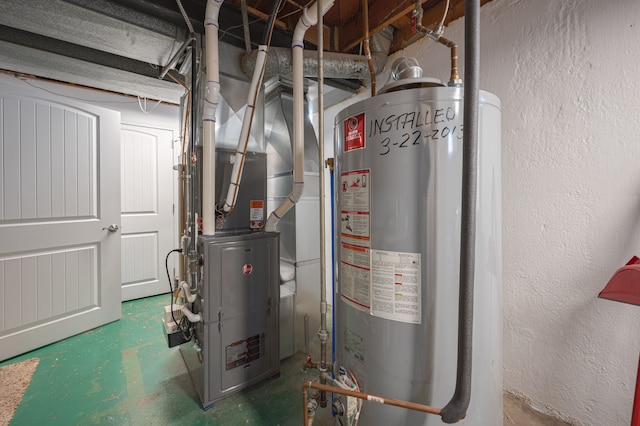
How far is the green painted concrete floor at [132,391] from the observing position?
56.1 inches

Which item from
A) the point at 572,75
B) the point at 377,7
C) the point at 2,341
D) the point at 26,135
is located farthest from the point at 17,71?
the point at 572,75

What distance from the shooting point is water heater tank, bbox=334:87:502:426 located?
787 mm

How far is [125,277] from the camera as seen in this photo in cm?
300

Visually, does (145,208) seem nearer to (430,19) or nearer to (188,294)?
(188,294)

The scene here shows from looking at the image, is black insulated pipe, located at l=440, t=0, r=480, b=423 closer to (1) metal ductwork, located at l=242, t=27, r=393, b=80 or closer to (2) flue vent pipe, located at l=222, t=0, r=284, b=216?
(2) flue vent pipe, located at l=222, t=0, r=284, b=216

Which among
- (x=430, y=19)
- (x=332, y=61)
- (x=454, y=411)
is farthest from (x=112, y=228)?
(x=430, y=19)

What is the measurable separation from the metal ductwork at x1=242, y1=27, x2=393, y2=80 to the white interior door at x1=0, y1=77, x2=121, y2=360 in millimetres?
1643

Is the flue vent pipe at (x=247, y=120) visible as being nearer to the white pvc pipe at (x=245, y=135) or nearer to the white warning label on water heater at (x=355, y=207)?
the white pvc pipe at (x=245, y=135)

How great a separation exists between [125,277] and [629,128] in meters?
4.00

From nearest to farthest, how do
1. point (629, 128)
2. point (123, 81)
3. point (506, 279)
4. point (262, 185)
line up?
point (629, 128)
point (506, 279)
point (262, 185)
point (123, 81)

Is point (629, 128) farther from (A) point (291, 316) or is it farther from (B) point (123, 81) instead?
(B) point (123, 81)

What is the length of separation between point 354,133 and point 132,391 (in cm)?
191

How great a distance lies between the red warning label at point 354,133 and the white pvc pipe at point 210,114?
0.83 metres

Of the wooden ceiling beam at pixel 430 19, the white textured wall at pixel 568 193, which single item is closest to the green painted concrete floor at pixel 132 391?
the white textured wall at pixel 568 193
